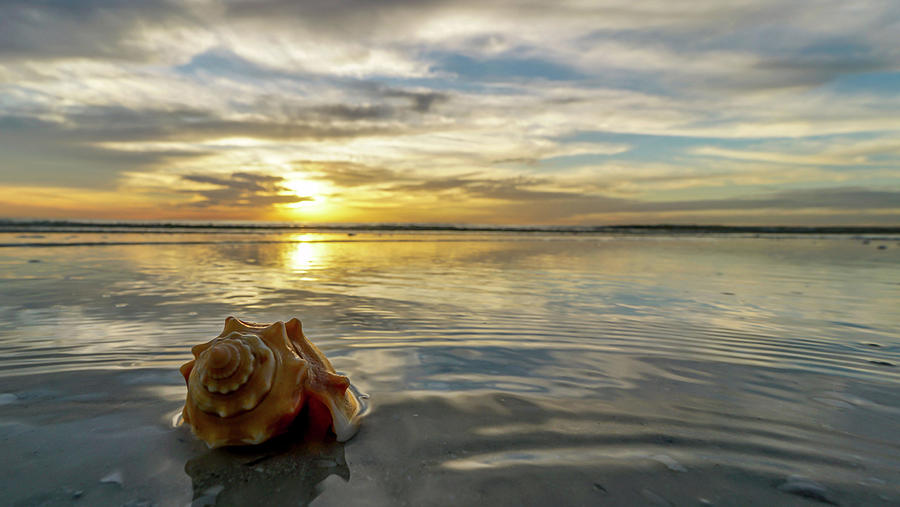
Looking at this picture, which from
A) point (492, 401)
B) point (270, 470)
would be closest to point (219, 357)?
point (270, 470)

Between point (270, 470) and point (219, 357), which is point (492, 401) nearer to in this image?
point (270, 470)

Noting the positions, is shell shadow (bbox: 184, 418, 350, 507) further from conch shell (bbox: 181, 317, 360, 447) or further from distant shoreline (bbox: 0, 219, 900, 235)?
distant shoreline (bbox: 0, 219, 900, 235)

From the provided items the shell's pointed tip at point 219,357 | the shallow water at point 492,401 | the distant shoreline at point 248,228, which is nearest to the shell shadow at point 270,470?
the shallow water at point 492,401

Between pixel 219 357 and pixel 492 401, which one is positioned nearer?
pixel 219 357

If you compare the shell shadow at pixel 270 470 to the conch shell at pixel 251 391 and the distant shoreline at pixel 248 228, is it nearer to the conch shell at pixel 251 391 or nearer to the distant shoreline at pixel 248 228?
the conch shell at pixel 251 391

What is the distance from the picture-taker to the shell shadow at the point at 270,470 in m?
1.91

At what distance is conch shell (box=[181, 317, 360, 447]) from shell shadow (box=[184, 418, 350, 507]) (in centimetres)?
7

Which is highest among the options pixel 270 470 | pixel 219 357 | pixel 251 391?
pixel 219 357

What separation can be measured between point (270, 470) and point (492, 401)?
1.29 metres

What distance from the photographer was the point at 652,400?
115 inches

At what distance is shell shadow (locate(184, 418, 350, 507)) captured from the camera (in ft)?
6.26

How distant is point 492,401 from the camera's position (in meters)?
2.88

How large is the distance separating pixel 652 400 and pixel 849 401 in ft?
3.97

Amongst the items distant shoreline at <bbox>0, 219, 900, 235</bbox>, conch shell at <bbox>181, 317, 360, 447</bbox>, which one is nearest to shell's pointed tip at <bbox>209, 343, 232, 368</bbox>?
conch shell at <bbox>181, 317, 360, 447</bbox>
